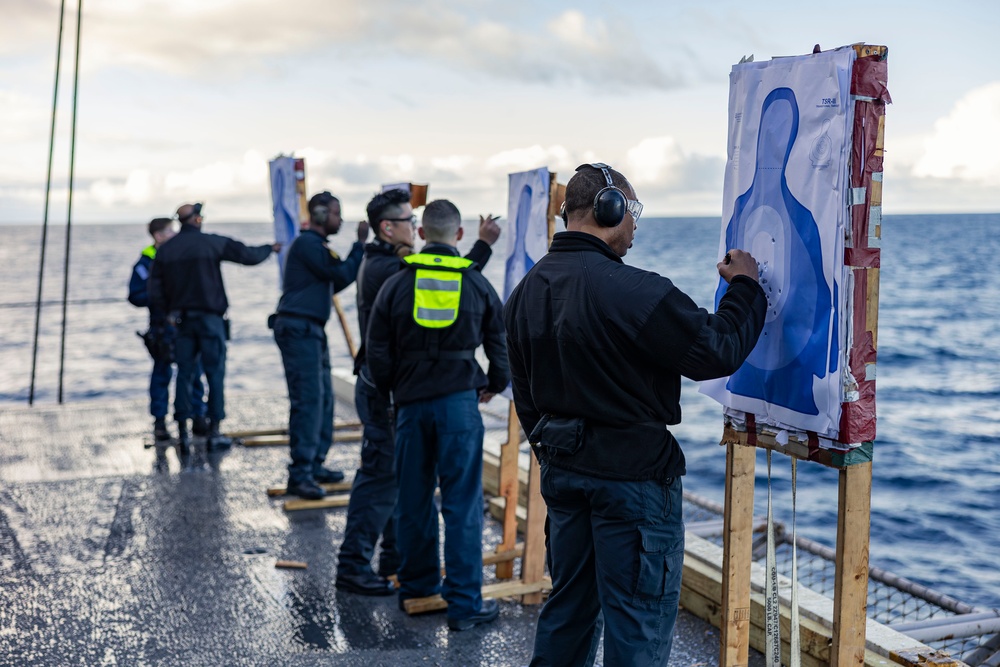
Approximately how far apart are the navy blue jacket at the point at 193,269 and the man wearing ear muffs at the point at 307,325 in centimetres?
129

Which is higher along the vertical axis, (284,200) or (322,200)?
(284,200)

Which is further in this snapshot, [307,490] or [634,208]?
[307,490]

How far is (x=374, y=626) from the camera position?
4.67m

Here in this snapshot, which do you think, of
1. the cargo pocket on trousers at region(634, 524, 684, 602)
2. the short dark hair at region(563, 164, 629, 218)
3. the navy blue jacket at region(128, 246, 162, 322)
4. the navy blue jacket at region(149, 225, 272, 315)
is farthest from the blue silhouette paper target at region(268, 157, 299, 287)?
the cargo pocket on trousers at region(634, 524, 684, 602)

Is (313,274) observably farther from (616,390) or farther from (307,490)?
(616,390)

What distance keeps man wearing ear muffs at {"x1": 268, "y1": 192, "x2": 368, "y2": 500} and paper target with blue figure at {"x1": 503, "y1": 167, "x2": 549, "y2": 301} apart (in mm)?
1831

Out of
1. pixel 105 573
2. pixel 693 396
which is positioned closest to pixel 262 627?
pixel 105 573

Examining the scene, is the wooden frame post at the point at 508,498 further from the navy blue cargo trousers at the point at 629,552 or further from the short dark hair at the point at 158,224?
the short dark hair at the point at 158,224

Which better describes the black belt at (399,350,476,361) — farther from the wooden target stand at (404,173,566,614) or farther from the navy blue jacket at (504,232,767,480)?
the navy blue jacket at (504,232,767,480)

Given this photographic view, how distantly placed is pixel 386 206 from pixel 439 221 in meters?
0.84

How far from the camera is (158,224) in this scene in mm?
8797

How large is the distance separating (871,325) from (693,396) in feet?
Answer: 86.8

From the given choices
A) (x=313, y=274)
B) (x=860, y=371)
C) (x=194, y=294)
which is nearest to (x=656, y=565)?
(x=860, y=371)

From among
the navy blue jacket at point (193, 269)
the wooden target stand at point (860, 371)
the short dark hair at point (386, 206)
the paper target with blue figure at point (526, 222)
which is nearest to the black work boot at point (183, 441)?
the navy blue jacket at point (193, 269)
